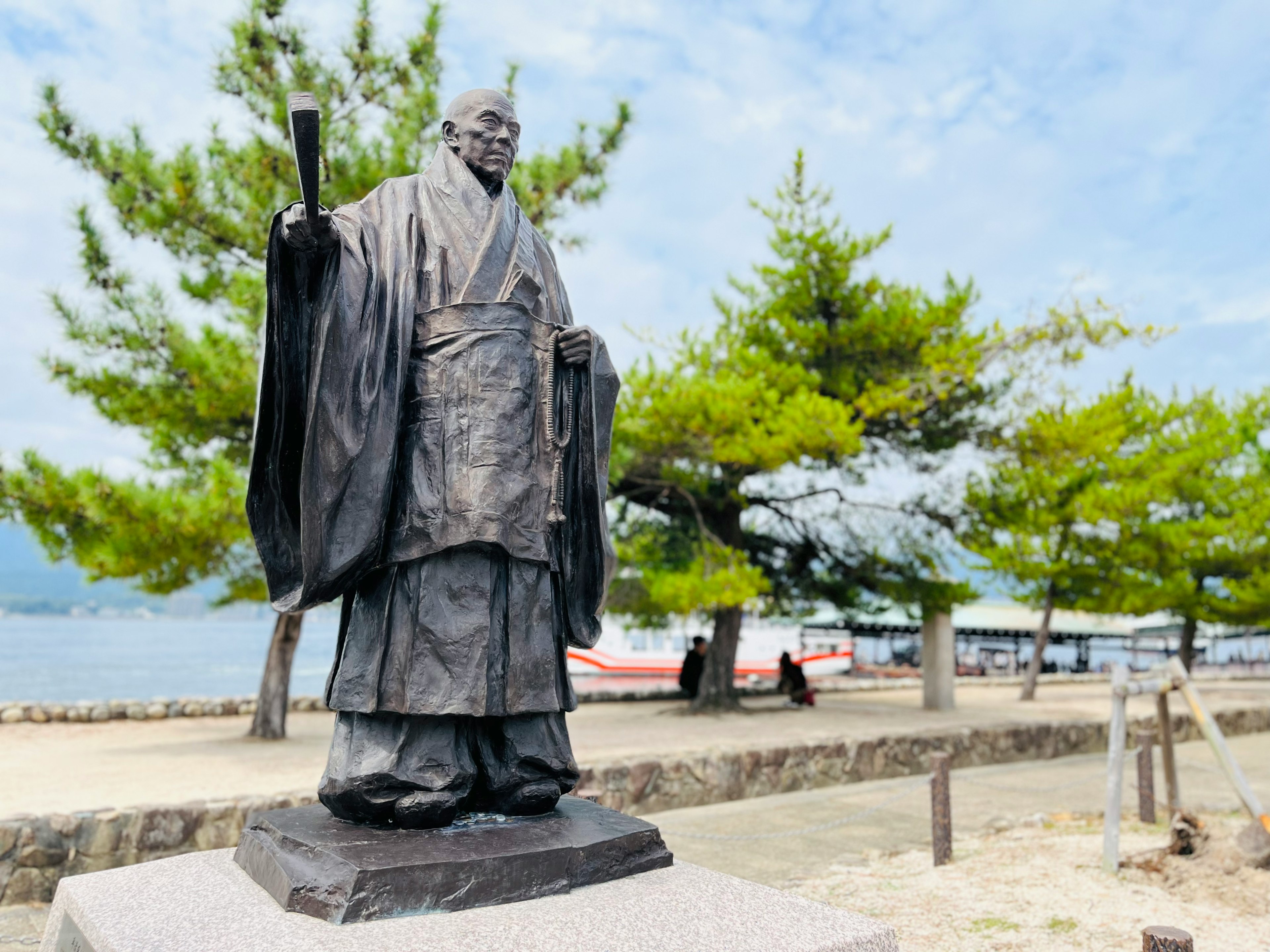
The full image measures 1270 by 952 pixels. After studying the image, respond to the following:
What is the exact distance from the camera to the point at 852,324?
12516 mm

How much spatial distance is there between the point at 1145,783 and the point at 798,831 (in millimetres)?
2737

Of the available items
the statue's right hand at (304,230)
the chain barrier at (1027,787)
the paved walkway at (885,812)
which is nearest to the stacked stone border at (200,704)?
the paved walkway at (885,812)

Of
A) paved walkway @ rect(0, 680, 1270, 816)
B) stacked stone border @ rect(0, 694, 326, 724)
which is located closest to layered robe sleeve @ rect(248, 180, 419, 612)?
paved walkway @ rect(0, 680, 1270, 816)

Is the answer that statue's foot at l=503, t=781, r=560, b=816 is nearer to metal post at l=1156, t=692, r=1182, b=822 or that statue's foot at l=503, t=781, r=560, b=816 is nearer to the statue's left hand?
the statue's left hand

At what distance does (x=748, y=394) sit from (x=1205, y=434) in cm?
1008

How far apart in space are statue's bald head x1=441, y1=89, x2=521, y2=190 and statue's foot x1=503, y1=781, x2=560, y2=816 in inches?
72.4

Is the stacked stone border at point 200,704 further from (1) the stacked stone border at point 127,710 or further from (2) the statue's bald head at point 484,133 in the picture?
(2) the statue's bald head at point 484,133

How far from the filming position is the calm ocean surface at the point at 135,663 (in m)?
18.5

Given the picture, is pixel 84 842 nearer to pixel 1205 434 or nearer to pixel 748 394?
pixel 748 394

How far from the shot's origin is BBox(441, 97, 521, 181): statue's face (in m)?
2.98

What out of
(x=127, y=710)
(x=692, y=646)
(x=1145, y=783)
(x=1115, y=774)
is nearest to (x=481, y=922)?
(x=1115, y=774)

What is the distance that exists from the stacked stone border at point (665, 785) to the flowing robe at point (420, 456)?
1936 mm

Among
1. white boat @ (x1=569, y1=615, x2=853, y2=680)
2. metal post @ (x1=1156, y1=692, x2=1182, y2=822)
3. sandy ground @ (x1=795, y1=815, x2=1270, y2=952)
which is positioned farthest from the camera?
white boat @ (x1=569, y1=615, x2=853, y2=680)

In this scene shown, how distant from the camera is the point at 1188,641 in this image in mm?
18781
